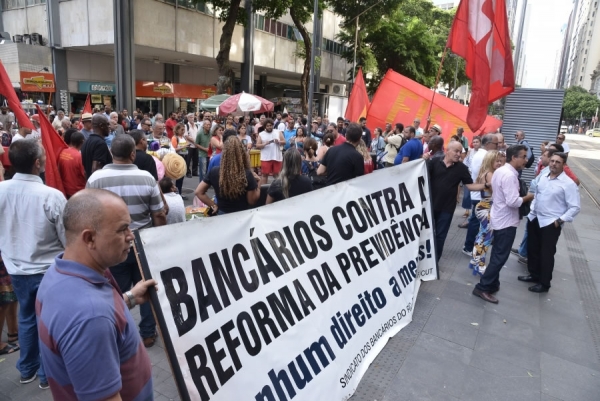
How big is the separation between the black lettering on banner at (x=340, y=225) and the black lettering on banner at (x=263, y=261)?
89 centimetres

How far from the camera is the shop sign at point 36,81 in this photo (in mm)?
18344

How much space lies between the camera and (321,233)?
10.4ft

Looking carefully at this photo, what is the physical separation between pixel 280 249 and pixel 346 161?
9.92 feet

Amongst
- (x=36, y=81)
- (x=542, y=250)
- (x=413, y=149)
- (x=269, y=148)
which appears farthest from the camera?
(x=36, y=81)

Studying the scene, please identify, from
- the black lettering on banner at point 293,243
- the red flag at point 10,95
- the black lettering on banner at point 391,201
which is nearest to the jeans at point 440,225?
the black lettering on banner at point 391,201

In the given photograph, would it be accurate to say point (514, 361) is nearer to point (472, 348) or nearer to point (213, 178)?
point (472, 348)

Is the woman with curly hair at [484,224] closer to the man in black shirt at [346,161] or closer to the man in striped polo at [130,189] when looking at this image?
the man in black shirt at [346,161]

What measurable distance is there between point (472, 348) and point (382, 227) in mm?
1435

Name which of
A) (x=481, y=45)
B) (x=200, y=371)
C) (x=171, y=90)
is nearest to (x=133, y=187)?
(x=200, y=371)

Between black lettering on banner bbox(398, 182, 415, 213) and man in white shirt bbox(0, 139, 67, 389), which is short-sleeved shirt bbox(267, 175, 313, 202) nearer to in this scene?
black lettering on banner bbox(398, 182, 415, 213)

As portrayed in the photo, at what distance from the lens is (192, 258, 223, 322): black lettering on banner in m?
2.16

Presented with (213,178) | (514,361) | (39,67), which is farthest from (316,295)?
(39,67)

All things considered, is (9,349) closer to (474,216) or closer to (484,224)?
(484,224)

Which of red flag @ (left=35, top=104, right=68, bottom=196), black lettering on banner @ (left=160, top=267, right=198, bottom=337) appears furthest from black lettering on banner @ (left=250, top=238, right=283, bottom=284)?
red flag @ (left=35, top=104, right=68, bottom=196)
